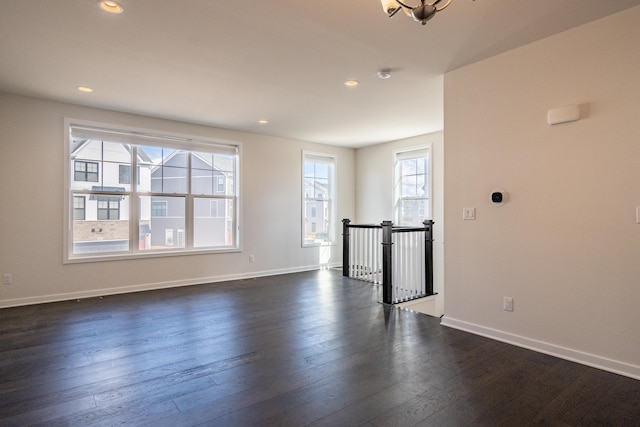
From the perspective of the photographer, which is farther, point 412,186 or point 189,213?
point 412,186

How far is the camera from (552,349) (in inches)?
108

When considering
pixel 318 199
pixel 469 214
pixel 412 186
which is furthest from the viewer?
pixel 318 199

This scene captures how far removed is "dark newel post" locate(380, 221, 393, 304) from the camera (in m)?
4.36

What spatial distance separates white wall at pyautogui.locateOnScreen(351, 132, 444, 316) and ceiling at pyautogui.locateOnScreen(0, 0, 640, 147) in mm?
1501

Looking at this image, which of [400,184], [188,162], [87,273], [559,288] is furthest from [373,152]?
[87,273]

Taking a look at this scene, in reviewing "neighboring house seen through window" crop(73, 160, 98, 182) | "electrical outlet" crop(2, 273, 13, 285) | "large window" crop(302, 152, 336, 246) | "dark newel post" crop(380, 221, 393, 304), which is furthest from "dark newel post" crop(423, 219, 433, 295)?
"electrical outlet" crop(2, 273, 13, 285)

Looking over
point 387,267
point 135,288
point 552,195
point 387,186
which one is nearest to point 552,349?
point 552,195

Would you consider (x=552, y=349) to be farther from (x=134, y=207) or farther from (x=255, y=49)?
(x=134, y=207)

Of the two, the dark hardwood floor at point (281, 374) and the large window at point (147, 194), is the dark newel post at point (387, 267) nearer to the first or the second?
the dark hardwood floor at point (281, 374)

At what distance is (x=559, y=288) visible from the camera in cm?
271

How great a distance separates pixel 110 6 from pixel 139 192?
10.3 feet

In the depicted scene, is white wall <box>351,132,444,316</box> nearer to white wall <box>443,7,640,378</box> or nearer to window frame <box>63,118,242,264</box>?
white wall <box>443,7,640,378</box>

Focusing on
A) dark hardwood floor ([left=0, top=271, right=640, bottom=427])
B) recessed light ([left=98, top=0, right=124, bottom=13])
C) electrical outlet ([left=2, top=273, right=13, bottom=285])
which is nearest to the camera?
dark hardwood floor ([left=0, top=271, right=640, bottom=427])

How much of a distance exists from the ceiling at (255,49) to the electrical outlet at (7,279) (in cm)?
220
